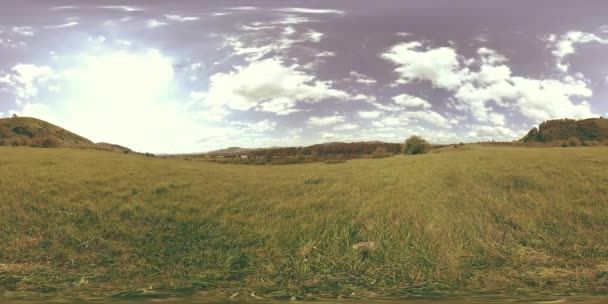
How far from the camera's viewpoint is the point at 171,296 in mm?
9000

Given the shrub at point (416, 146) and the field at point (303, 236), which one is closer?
the field at point (303, 236)

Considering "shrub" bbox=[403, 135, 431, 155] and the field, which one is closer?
the field

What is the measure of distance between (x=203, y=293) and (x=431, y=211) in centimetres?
1280

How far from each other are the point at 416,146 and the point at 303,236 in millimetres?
81106

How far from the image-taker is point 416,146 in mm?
92375

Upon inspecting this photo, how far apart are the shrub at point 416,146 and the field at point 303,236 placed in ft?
212

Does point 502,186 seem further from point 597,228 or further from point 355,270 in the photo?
point 355,270

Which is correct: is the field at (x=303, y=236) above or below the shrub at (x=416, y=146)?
below

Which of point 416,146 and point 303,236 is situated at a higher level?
point 416,146

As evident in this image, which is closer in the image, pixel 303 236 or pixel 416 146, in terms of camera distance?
pixel 303 236

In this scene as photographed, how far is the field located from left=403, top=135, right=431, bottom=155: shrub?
212 feet

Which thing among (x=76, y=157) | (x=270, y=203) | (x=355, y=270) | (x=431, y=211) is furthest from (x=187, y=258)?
(x=76, y=157)

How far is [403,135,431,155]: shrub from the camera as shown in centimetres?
9162

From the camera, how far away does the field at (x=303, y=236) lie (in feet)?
35.9
